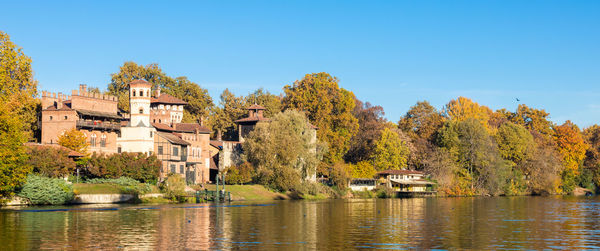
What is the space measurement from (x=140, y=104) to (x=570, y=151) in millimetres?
85100

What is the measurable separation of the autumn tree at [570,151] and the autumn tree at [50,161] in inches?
3552

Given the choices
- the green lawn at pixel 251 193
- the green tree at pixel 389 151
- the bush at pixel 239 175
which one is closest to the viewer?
the green lawn at pixel 251 193

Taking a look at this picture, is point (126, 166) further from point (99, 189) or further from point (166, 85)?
point (166, 85)

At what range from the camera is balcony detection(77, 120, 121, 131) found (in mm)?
78562

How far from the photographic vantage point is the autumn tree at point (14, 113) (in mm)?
55094

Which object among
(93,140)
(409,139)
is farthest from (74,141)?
(409,139)

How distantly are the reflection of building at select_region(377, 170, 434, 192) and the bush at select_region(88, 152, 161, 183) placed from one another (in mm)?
41630

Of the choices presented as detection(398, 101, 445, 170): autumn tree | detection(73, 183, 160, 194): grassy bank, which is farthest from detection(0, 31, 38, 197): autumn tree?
detection(398, 101, 445, 170): autumn tree

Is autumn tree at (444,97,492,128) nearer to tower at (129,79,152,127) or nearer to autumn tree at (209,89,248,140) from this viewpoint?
autumn tree at (209,89,248,140)

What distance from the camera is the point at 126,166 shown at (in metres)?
72.4

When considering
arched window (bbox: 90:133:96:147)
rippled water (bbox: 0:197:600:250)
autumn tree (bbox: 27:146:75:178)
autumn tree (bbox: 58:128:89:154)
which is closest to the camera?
rippled water (bbox: 0:197:600:250)

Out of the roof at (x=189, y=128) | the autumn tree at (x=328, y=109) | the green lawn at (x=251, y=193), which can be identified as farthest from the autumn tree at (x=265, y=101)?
the green lawn at (x=251, y=193)

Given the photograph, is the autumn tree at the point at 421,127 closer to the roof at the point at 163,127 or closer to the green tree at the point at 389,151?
the green tree at the point at 389,151

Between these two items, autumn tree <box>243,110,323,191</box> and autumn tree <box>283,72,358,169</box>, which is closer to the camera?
autumn tree <box>243,110,323,191</box>
